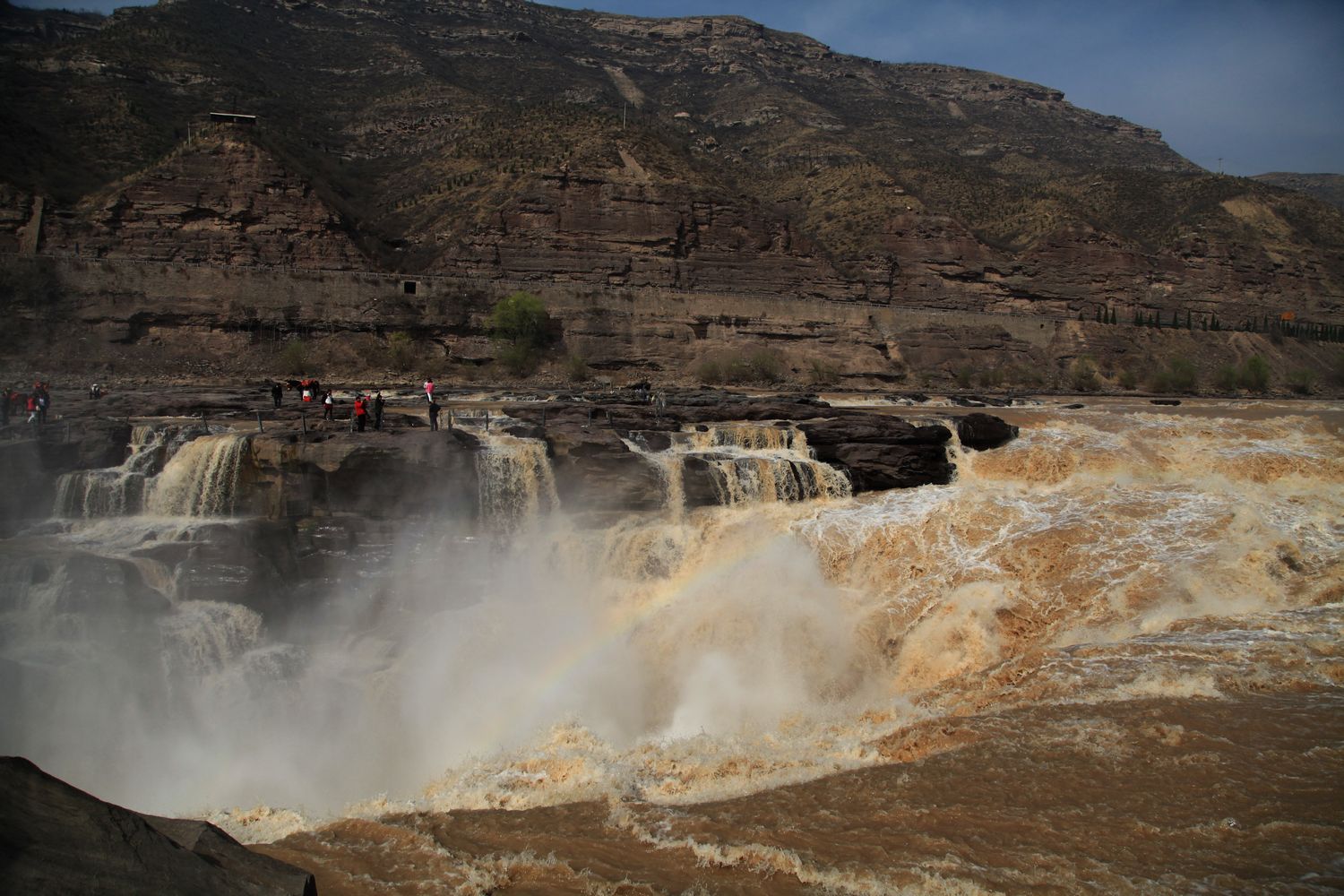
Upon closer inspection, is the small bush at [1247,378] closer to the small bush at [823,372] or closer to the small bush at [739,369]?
the small bush at [823,372]

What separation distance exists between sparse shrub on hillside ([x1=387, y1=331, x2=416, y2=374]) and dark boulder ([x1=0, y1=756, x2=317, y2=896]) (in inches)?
1362

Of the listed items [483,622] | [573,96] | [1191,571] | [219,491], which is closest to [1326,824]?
[1191,571]

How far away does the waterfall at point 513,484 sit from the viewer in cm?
1727

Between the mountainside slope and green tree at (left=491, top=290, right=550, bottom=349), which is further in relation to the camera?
the mountainside slope

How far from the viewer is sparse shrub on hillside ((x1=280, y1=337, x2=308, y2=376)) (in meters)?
35.9

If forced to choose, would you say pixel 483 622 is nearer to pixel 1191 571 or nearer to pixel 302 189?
pixel 1191 571

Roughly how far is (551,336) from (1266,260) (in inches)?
2317

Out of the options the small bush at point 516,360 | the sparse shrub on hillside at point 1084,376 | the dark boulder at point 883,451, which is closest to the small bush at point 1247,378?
the sparse shrub on hillside at point 1084,376

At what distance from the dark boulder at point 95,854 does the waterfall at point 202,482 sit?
12491mm

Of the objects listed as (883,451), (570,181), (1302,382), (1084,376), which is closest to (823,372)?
(1084,376)

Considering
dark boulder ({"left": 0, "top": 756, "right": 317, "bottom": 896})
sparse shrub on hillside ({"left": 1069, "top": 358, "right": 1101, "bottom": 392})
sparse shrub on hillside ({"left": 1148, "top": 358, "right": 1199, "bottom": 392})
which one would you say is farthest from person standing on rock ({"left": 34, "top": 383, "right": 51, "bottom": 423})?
sparse shrub on hillside ({"left": 1148, "top": 358, "right": 1199, "bottom": 392})

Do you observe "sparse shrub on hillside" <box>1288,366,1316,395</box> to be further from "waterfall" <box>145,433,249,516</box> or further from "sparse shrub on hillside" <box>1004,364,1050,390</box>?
"waterfall" <box>145,433,249,516</box>

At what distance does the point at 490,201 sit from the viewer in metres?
51.8

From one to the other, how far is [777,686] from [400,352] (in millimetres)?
30386
